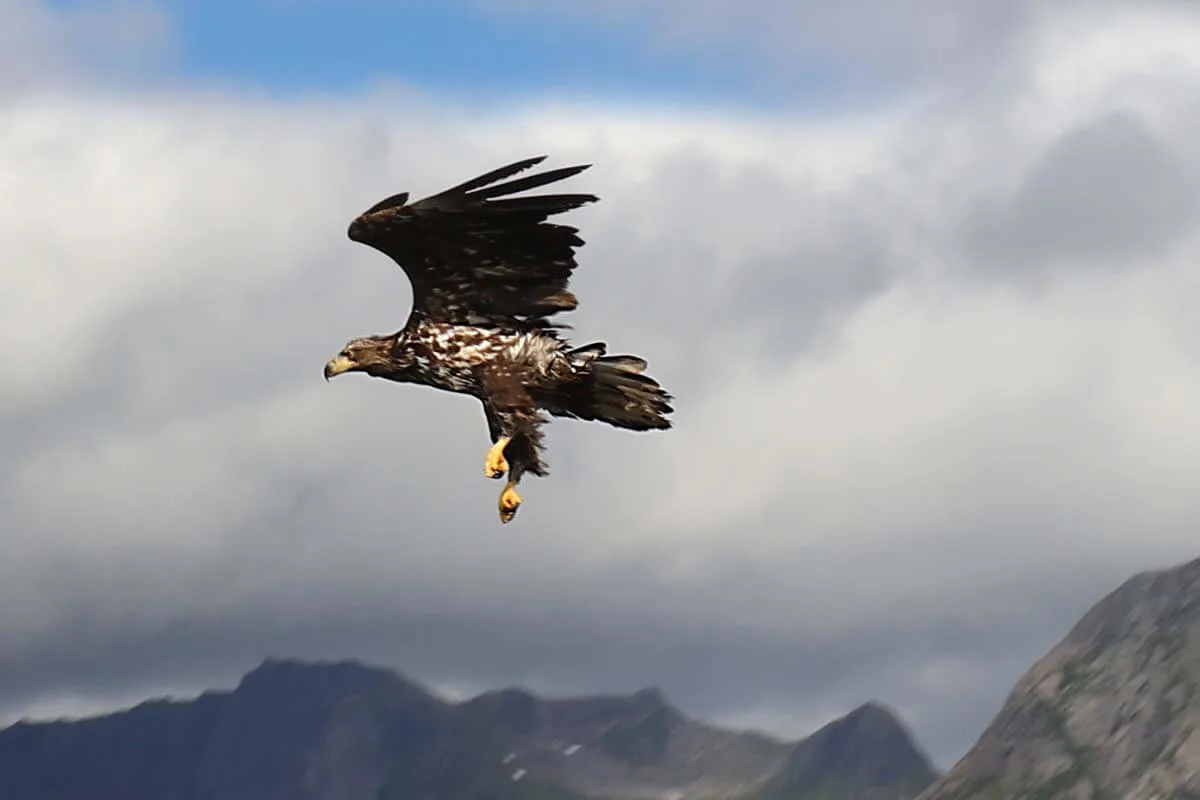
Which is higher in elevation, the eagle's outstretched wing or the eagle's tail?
the eagle's outstretched wing

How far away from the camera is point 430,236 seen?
39.5 metres

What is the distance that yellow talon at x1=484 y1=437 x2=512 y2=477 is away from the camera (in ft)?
129

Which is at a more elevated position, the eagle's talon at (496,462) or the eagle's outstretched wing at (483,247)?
the eagle's outstretched wing at (483,247)

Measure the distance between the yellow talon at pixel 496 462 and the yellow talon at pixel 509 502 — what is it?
34 centimetres

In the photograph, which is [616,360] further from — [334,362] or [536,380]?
[334,362]

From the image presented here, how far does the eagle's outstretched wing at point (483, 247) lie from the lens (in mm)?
38500

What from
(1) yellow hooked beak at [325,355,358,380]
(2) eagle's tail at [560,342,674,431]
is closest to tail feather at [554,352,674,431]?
(2) eagle's tail at [560,342,674,431]

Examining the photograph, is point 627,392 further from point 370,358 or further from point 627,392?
point 370,358

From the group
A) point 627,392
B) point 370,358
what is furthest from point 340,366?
point 627,392

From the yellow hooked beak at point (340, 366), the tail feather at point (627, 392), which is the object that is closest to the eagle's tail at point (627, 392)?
the tail feather at point (627, 392)

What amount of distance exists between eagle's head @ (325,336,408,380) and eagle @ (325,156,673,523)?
0.02 m

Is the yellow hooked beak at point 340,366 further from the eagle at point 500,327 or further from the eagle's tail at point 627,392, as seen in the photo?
the eagle's tail at point 627,392

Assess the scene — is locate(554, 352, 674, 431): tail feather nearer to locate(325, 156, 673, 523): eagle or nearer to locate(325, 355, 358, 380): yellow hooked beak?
locate(325, 156, 673, 523): eagle

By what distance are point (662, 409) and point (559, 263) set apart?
3.57 metres
